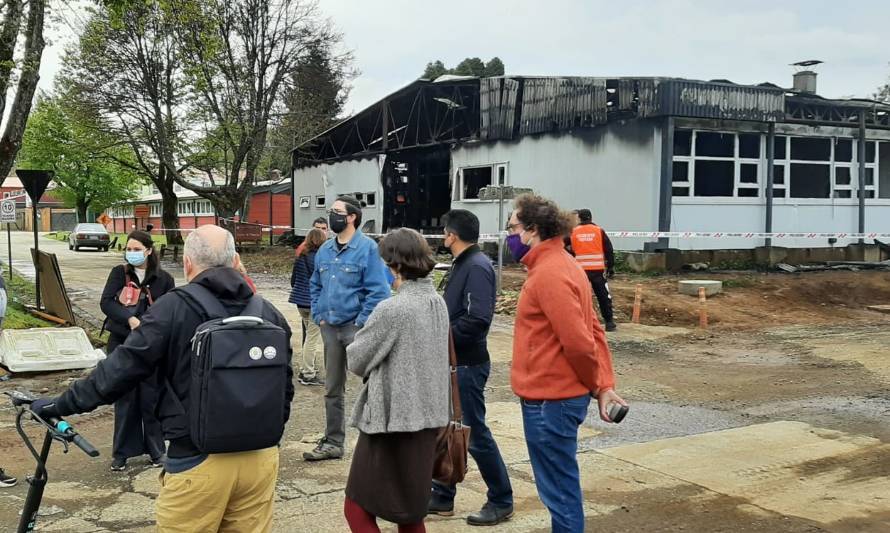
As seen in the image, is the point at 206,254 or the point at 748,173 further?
the point at 748,173

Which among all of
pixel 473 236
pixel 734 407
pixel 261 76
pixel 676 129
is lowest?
pixel 734 407

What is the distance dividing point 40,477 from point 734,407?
259 inches

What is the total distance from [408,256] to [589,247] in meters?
8.64

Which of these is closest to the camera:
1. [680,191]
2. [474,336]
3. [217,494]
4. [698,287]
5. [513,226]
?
[217,494]

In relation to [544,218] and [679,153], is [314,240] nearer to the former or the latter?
[544,218]

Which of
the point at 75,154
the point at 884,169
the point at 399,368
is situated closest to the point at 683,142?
the point at 884,169

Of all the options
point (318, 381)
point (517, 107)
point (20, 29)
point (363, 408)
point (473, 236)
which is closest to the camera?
point (363, 408)

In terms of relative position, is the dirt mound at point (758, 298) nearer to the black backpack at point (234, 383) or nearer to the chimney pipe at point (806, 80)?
the chimney pipe at point (806, 80)

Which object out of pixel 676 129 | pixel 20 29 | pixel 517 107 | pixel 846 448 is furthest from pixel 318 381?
pixel 517 107

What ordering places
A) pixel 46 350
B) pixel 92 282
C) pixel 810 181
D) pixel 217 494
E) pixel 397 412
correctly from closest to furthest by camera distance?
pixel 217 494 < pixel 397 412 < pixel 46 350 < pixel 92 282 < pixel 810 181

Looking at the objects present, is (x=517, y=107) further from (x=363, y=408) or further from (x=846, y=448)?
(x=363, y=408)

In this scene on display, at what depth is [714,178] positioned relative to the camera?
19578 mm

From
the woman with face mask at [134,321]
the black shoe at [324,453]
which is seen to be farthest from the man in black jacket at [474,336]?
the woman with face mask at [134,321]

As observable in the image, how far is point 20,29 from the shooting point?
12.1 meters
